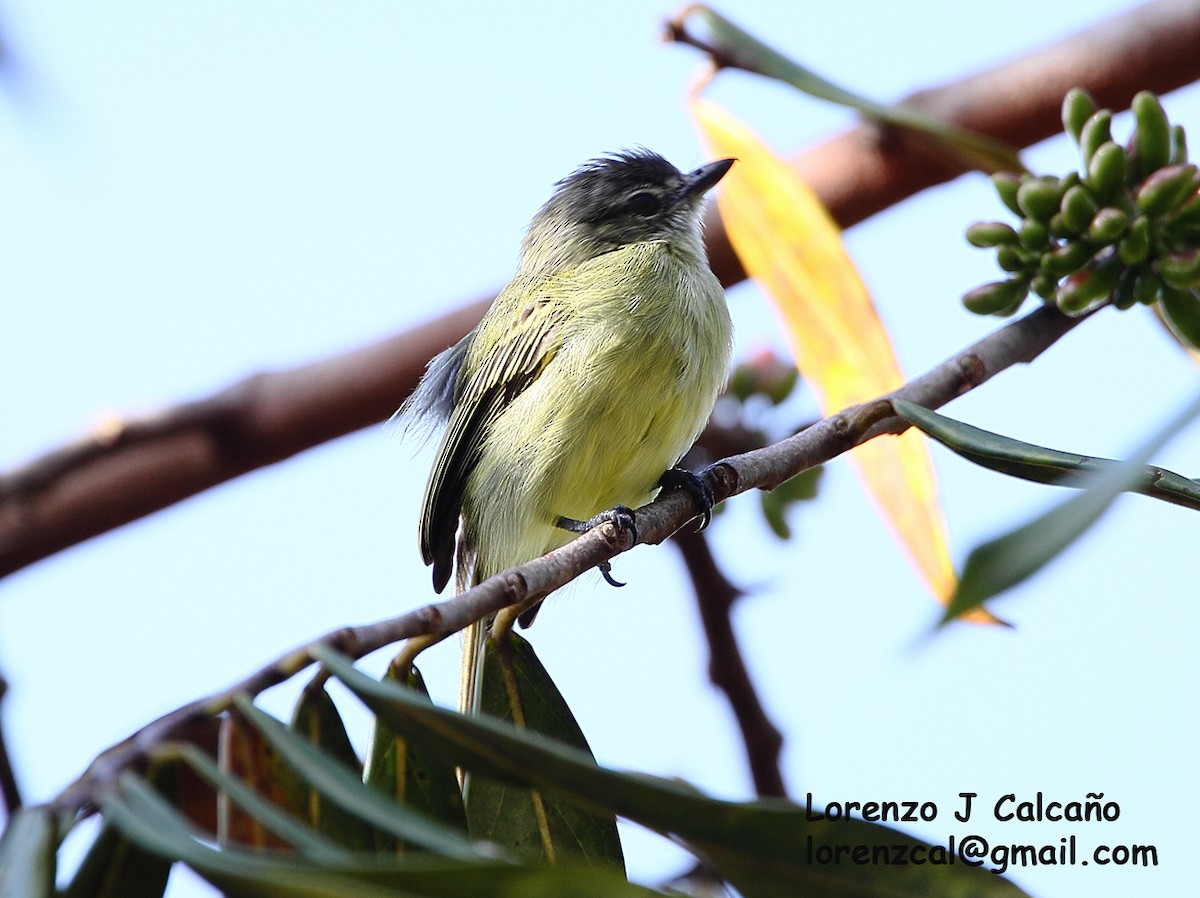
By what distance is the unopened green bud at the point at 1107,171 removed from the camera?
1935 millimetres

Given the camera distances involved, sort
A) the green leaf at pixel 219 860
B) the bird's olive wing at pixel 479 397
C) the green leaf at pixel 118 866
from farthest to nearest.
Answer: the bird's olive wing at pixel 479 397 → the green leaf at pixel 118 866 → the green leaf at pixel 219 860

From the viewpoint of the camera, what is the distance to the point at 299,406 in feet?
9.52

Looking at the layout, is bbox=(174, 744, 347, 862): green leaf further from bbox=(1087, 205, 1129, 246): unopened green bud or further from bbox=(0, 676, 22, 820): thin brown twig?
bbox=(1087, 205, 1129, 246): unopened green bud

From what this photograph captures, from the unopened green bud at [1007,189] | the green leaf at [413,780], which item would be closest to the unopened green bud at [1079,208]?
the unopened green bud at [1007,189]

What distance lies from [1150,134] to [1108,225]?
180 millimetres

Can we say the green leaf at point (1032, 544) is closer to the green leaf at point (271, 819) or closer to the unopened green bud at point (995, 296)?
the green leaf at point (271, 819)

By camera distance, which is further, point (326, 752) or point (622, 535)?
point (622, 535)

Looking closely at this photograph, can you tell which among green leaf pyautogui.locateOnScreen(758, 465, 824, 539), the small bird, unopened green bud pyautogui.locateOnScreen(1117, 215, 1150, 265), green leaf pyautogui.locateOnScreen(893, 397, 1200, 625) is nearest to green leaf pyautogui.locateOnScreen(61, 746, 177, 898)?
green leaf pyautogui.locateOnScreen(893, 397, 1200, 625)

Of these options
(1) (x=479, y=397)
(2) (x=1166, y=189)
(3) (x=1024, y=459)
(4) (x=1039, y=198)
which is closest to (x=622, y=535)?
(3) (x=1024, y=459)

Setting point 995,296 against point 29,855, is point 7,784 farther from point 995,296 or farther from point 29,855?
point 995,296

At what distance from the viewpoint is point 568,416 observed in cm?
275

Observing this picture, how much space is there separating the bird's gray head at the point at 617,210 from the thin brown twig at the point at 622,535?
51.8 inches

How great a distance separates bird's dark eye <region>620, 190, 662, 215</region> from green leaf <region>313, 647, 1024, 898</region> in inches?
97.3

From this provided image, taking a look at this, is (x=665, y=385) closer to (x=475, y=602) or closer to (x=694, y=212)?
(x=694, y=212)
